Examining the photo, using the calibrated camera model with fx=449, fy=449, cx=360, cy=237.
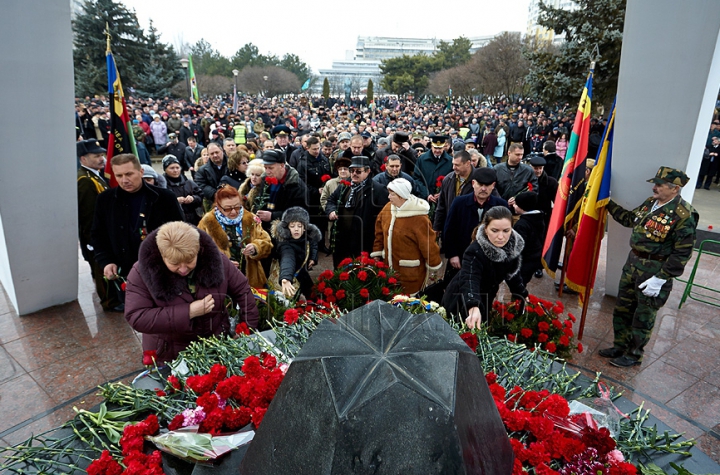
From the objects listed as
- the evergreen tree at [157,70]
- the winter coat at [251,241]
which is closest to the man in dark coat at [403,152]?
the winter coat at [251,241]

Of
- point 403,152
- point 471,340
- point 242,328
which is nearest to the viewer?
point 471,340

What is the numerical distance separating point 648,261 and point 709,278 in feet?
11.2

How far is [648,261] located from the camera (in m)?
4.20

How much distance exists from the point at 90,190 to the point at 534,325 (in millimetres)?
5174

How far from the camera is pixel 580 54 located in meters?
13.6

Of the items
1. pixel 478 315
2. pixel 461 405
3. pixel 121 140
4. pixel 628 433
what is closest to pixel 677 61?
pixel 478 315

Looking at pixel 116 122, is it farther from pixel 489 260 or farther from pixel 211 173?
pixel 489 260

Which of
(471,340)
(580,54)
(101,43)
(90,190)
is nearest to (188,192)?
(90,190)

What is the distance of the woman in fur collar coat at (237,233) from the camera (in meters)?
4.41

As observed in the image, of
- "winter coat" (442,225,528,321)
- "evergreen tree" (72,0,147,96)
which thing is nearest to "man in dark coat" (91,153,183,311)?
"winter coat" (442,225,528,321)

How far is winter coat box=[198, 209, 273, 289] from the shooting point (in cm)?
441

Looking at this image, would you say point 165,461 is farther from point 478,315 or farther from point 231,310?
point 478,315

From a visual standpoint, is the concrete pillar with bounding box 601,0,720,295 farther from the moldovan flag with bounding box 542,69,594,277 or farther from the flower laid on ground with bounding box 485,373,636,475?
the flower laid on ground with bounding box 485,373,636,475

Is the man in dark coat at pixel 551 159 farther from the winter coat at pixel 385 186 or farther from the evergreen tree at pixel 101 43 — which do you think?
the evergreen tree at pixel 101 43
